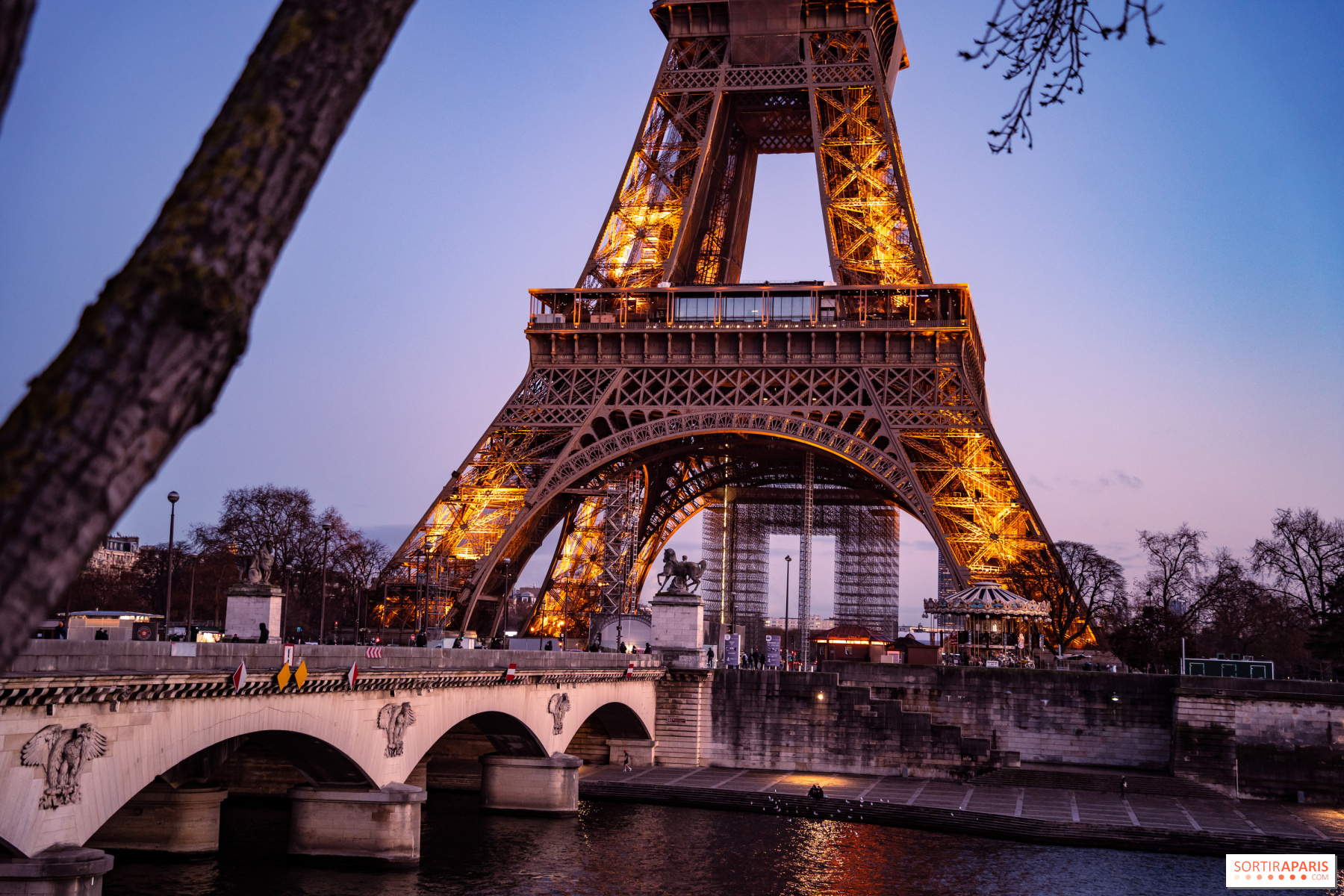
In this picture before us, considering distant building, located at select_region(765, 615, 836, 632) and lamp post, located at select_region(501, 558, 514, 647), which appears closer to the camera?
lamp post, located at select_region(501, 558, 514, 647)

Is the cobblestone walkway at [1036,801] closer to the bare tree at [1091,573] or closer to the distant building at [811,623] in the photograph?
the bare tree at [1091,573]

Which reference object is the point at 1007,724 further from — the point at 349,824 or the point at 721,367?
the point at 349,824

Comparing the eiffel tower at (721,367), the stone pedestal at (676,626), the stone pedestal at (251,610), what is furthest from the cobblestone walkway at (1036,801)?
the stone pedestal at (251,610)

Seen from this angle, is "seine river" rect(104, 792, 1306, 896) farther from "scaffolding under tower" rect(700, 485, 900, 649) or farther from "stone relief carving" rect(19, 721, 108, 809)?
"scaffolding under tower" rect(700, 485, 900, 649)

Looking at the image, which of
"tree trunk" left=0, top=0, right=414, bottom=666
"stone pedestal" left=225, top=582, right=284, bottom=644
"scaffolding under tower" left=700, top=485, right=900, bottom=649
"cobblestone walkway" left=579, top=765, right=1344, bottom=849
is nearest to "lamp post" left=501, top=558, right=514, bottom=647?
"cobblestone walkway" left=579, top=765, right=1344, bottom=849

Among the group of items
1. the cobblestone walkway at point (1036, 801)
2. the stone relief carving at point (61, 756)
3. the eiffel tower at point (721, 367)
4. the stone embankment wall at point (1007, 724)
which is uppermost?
the eiffel tower at point (721, 367)
